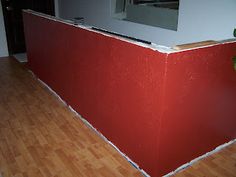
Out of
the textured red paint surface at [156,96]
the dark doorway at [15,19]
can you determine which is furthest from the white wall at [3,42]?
the textured red paint surface at [156,96]

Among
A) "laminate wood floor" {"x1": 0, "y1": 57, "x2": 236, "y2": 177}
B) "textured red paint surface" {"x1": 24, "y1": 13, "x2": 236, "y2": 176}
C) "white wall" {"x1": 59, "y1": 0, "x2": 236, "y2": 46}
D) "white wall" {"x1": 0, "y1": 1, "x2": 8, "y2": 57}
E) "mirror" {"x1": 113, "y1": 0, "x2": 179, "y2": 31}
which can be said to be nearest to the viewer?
"textured red paint surface" {"x1": 24, "y1": 13, "x2": 236, "y2": 176}

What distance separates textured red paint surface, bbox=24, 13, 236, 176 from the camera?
1.81m

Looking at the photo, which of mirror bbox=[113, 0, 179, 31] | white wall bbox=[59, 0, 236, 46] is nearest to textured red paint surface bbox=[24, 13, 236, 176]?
white wall bbox=[59, 0, 236, 46]

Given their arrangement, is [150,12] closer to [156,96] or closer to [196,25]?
[196,25]

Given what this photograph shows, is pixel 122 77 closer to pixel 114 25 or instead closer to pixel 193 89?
pixel 193 89

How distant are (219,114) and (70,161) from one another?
1.34 metres

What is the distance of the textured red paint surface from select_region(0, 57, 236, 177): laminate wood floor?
0.40 feet

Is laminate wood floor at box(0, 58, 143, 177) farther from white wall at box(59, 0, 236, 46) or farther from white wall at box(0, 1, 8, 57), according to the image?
white wall at box(0, 1, 8, 57)

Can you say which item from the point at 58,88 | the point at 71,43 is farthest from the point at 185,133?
the point at 58,88

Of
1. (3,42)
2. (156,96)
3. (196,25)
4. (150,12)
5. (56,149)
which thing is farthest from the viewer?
(3,42)

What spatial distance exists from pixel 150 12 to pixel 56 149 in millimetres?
2653

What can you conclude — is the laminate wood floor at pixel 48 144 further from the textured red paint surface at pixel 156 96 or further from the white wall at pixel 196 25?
the white wall at pixel 196 25

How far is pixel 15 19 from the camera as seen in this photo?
18.6 ft

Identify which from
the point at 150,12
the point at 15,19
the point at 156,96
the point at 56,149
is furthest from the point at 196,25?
the point at 15,19
